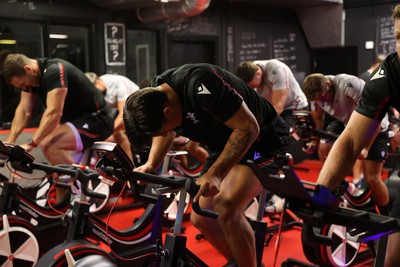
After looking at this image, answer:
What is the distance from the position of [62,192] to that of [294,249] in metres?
1.90

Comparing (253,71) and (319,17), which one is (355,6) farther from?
(253,71)

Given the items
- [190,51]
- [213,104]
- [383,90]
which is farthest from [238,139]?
[190,51]

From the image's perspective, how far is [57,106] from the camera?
3803 millimetres

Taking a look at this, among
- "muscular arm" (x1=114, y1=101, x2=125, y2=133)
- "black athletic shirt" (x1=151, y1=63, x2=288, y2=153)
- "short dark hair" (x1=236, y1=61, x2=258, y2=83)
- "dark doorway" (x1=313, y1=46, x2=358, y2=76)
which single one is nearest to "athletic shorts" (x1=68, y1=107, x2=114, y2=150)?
"muscular arm" (x1=114, y1=101, x2=125, y2=133)

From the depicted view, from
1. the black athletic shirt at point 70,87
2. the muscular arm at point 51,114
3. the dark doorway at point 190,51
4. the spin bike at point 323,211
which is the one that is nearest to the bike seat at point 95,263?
the spin bike at point 323,211

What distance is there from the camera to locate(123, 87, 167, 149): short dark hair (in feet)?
7.07

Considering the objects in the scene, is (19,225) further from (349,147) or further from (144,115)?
(349,147)

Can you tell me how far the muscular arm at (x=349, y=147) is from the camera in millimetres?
1919

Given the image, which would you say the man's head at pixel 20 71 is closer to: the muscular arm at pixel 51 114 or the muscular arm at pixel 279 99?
the muscular arm at pixel 51 114

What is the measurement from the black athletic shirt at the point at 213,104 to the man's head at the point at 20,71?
171cm

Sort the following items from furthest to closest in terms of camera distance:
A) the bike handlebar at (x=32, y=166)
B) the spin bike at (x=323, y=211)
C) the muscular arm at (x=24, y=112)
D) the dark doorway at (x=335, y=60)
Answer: the dark doorway at (x=335, y=60)
the muscular arm at (x=24, y=112)
the bike handlebar at (x=32, y=166)
the spin bike at (x=323, y=211)

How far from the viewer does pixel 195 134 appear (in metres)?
2.54

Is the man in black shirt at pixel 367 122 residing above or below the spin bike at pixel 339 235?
above

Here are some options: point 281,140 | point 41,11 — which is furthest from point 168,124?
point 41,11
